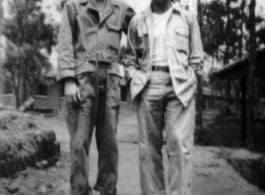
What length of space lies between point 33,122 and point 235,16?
13170mm

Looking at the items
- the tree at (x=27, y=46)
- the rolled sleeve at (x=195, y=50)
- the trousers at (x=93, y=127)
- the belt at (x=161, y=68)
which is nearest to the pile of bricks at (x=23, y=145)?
the trousers at (x=93, y=127)

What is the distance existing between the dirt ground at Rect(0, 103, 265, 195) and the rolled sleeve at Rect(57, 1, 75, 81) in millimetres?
1415

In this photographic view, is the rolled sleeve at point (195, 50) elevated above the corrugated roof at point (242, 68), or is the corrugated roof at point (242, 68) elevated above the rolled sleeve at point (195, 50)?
the corrugated roof at point (242, 68)

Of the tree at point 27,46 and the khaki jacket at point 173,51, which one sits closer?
the khaki jacket at point 173,51

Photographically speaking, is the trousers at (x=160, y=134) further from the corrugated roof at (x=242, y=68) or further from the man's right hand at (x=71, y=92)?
the corrugated roof at (x=242, y=68)

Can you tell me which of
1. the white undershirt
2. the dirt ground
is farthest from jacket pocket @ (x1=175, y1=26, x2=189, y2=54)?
the dirt ground

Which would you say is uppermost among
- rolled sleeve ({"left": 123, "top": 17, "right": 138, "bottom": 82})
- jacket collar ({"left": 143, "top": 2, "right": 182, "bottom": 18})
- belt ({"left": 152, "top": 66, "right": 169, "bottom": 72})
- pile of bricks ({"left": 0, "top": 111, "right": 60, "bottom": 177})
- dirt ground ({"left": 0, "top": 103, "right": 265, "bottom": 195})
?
jacket collar ({"left": 143, "top": 2, "right": 182, "bottom": 18})

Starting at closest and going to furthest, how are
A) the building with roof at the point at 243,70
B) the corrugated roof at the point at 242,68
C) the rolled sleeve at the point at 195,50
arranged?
the rolled sleeve at the point at 195,50, the corrugated roof at the point at 242,68, the building with roof at the point at 243,70

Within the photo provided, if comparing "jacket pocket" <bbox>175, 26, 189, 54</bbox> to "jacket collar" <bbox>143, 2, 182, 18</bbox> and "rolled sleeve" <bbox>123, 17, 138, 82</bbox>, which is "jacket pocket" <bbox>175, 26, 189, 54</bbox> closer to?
"jacket collar" <bbox>143, 2, 182, 18</bbox>

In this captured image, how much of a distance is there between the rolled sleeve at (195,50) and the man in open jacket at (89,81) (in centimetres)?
64

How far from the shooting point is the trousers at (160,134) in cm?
262

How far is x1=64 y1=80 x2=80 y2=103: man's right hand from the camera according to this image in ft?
9.05

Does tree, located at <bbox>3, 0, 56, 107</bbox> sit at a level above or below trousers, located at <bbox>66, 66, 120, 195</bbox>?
above

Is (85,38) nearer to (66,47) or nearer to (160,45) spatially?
(66,47)
